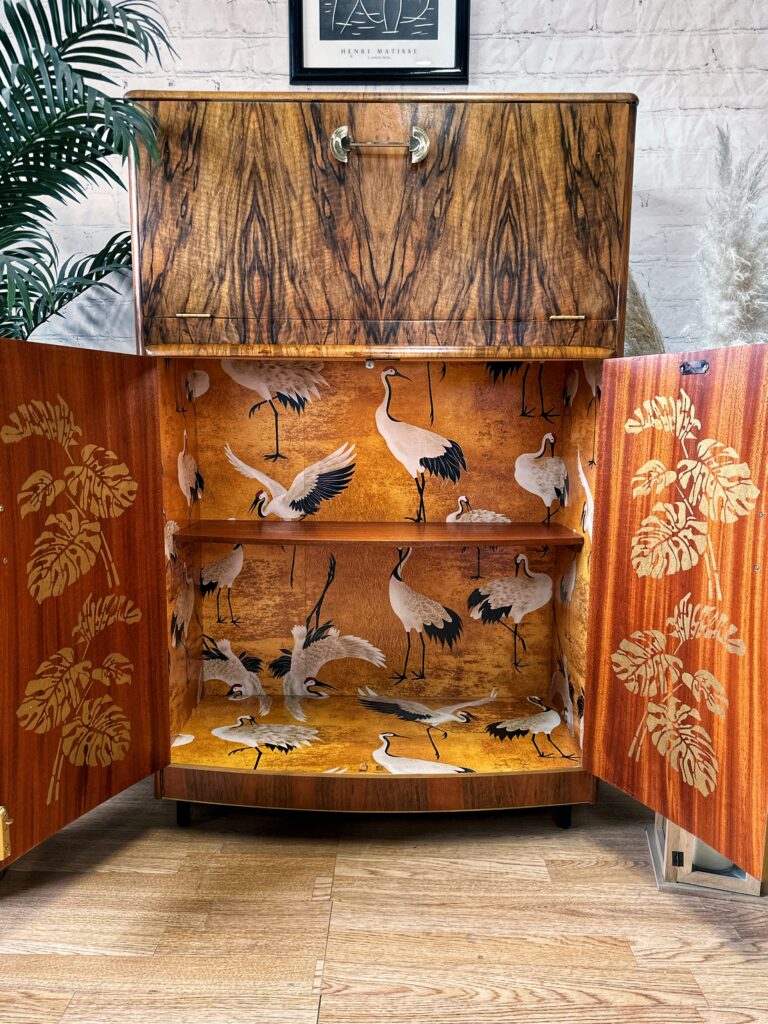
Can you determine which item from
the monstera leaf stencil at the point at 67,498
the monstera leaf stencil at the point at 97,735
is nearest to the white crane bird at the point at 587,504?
the monstera leaf stencil at the point at 67,498

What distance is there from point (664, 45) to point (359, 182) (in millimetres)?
1057

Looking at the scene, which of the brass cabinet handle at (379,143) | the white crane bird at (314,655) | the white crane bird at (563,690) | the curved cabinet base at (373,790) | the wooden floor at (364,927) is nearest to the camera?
the wooden floor at (364,927)

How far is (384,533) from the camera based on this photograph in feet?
6.21

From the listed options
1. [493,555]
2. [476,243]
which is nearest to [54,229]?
[476,243]

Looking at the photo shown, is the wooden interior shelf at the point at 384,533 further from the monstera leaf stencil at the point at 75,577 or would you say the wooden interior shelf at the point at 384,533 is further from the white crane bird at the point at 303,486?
the monstera leaf stencil at the point at 75,577

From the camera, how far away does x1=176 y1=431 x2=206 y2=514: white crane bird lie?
1.90 metres

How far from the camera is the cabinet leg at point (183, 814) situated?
1807mm

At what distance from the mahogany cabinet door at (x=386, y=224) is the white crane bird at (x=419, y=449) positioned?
19.0 inches

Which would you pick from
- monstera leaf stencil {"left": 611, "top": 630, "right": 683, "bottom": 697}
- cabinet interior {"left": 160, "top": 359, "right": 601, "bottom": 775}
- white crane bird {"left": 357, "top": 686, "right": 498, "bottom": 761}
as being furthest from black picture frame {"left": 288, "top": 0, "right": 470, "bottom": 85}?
white crane bird {"left": 357, "top": 686, "right": 498, "bottom": 761}

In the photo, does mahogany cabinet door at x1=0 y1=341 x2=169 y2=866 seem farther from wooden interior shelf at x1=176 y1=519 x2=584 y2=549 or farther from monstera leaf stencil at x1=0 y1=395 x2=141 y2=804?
wooden interior shelf at x1=176 y1=519 x2=584 y2=549

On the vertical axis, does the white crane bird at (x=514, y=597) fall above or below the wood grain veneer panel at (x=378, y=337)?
below

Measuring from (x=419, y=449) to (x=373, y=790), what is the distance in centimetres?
95

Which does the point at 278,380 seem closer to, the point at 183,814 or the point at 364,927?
the point at 183,814

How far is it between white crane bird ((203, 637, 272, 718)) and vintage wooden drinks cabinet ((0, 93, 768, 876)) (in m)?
0.14
